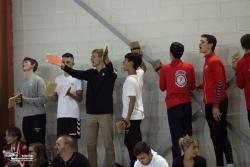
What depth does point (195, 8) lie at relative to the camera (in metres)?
5.92

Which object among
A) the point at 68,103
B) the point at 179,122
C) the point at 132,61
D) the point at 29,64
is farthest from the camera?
the point at 29,64

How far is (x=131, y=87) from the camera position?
17.9 feet

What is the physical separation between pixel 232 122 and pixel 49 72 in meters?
2.42

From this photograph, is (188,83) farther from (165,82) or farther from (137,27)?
(137,27)

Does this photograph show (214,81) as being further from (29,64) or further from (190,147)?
(29,64)

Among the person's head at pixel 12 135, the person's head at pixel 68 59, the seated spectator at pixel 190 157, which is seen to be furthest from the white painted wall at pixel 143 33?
the seated spectator at pixel 190 157

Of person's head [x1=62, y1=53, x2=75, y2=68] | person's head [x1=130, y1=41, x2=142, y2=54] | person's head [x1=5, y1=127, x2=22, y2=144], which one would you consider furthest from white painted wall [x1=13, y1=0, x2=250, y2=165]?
person's head [x1=5, y1=127, x2=22, y2=144]

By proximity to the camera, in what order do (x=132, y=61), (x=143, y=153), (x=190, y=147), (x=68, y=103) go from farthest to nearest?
(x=68, y=103) < (x=132, y=61) < (x=190, y=147) < (x=143, y=153)

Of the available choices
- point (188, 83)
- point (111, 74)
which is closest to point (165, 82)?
point (188, 83)

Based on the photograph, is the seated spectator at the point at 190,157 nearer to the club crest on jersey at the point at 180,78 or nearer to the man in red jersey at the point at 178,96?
the man in red jersey at the point at 178,96

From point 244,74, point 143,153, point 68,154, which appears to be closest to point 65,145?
point 68,154

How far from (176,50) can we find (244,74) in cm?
79

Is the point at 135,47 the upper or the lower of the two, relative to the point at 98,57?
upper

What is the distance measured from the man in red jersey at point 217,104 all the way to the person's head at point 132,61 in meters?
0.78
